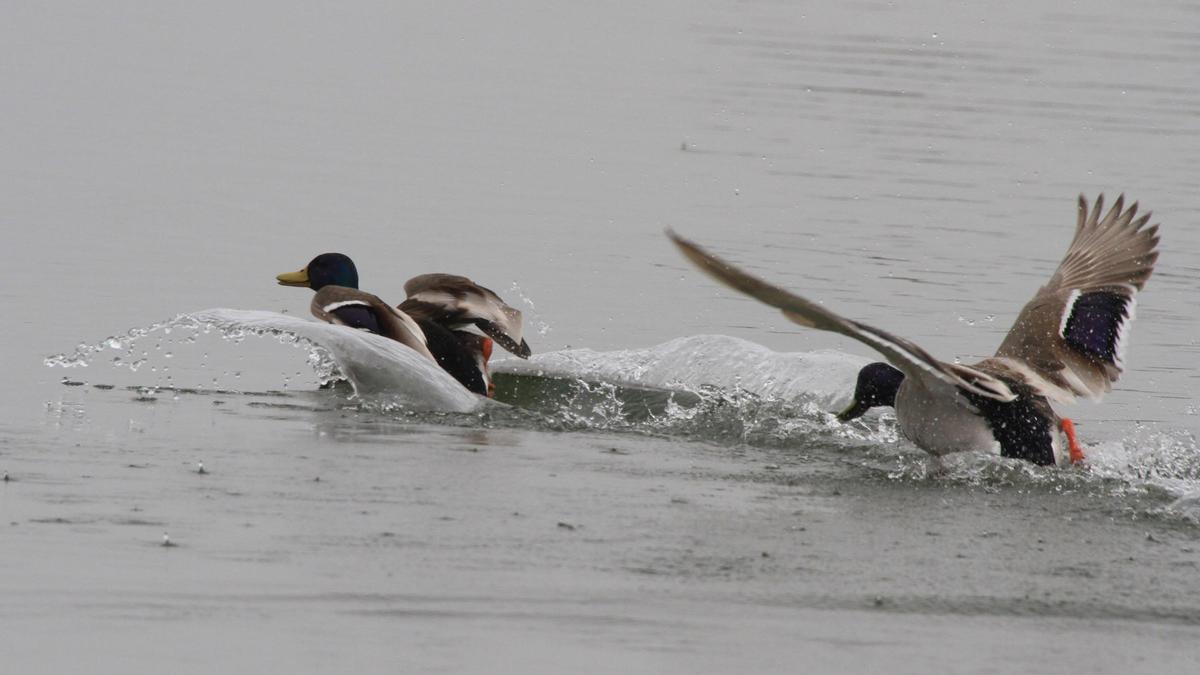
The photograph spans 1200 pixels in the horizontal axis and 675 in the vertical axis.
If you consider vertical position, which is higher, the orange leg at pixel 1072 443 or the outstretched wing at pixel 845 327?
the outstretched wing at pixel 845 327

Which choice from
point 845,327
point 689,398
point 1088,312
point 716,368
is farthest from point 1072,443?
point 716,368

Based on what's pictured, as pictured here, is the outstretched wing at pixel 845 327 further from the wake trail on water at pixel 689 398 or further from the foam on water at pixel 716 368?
the foam on water at pixel 716 368

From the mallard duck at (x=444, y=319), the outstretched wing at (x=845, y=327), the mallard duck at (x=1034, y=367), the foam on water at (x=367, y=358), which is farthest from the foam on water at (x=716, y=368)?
the outstretched wing at (x=845, y=327)

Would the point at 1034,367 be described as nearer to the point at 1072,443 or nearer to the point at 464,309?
the point at 1072,443

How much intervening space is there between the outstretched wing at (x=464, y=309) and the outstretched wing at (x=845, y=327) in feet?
7.41

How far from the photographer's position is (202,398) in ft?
27.4

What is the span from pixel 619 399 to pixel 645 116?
31.2 ft

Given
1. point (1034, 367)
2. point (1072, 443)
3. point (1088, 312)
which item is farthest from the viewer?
point (1088, 312)

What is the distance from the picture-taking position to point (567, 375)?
9.65 m

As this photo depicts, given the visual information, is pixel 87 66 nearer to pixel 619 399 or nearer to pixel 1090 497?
pixel 619 399

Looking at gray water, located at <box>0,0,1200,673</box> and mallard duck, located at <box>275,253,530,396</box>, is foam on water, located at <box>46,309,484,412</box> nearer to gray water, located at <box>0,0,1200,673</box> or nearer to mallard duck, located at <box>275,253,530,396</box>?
gray water, located at <box>0,0,1200,673</box>

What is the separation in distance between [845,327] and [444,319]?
325 centimetres

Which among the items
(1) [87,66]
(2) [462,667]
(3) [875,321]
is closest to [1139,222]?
(3) [875,321]

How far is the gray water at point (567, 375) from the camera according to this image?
5.34m
